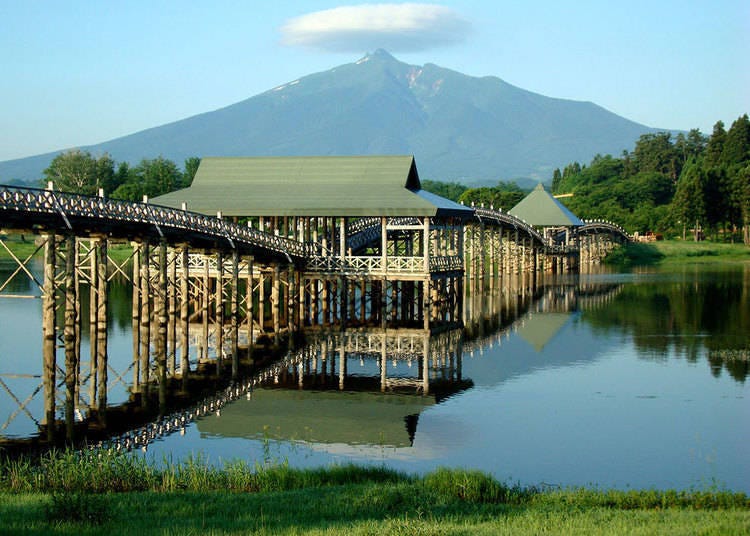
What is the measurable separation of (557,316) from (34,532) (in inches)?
1728

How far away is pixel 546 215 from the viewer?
107m

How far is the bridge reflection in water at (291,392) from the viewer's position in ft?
85.9

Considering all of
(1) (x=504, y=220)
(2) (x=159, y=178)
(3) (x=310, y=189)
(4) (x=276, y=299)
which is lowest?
(4) (x=276, y=299)

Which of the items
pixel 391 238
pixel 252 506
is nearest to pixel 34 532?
pixel 252 506

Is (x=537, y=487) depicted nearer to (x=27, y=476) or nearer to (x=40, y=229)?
(x=27, y=476)

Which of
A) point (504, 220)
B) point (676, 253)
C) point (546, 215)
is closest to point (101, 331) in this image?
point (504, 220)

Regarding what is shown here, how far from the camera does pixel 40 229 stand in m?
31.9

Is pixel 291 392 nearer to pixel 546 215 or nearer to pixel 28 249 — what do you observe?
pixel 546 215

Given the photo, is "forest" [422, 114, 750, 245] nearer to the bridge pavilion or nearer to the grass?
the grass

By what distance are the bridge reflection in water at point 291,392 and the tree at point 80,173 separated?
10802cm

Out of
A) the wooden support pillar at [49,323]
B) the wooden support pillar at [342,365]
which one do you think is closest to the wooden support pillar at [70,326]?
the wooden support pillar at [49,323]

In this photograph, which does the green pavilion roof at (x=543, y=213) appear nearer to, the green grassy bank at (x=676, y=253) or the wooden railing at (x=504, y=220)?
the wooden railing at (x=504, y=220)

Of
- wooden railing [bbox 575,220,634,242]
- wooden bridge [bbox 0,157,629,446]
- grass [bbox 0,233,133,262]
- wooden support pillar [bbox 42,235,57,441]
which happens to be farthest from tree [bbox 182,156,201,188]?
wooden support pillar [bbox 42,235,57,441]

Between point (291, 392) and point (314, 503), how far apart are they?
47.6ft
